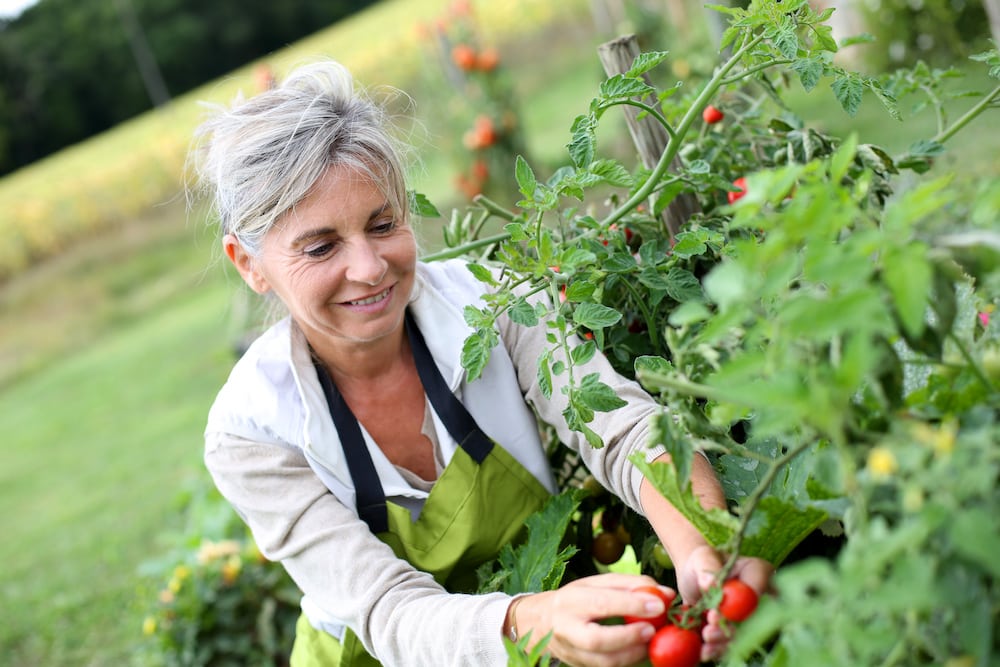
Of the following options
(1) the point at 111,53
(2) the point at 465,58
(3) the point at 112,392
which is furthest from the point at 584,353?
(1) the point at 111,53

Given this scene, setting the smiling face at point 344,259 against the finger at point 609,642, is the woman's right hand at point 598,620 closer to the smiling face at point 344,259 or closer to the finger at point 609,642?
the finger at point 609,642

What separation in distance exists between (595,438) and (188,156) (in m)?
1.00

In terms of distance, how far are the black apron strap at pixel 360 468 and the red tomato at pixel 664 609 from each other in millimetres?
635

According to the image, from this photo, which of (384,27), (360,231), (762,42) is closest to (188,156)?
(360,231)

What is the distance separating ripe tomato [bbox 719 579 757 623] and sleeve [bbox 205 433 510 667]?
372 mm

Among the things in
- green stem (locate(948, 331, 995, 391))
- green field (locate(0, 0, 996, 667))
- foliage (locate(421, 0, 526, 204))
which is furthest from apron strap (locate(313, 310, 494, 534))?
foliage (locate(421, 0, 526, 204))

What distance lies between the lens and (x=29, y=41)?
3045 cm

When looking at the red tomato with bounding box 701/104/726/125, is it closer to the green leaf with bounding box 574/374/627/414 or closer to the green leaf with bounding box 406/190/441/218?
the green leaf with bounding box 406/190/441/218

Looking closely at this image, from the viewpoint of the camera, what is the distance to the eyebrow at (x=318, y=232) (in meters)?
1.49

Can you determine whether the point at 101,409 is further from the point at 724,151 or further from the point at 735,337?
the point at 735,337

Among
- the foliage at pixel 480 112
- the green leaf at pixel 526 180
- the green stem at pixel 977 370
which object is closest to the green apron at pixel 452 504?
the green leaf at pixel 526 180

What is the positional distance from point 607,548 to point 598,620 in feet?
2.03

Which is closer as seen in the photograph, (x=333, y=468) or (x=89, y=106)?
(x=333, y=468)

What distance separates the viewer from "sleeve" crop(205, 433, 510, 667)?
1251 millimetres
